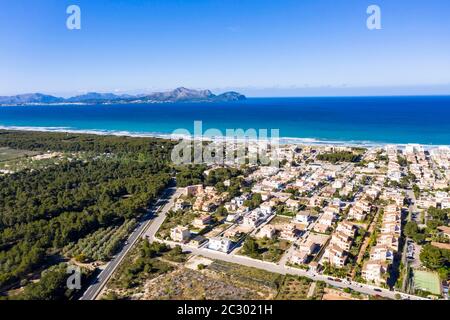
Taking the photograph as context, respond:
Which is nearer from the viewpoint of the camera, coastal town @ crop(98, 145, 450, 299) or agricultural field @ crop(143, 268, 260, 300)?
agricultural field @ crop(143, 268, 260, 300)

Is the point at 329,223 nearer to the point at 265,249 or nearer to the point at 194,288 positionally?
the point at 265,249

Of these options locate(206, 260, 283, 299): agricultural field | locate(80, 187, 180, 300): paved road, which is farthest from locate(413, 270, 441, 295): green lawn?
locate(80, 187, 180, 300): paved road

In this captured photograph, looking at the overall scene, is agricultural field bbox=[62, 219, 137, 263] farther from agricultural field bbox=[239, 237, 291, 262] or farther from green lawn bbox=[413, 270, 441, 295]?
green lawn bbox=[413, 270, 441, 295]

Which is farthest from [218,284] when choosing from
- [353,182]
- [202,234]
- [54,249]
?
[353,182]

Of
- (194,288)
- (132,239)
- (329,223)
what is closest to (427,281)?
(329,223)

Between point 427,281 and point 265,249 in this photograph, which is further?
point 265,249

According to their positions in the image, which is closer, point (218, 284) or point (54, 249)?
point (218, 284)

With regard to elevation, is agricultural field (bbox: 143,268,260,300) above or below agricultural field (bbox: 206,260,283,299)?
below

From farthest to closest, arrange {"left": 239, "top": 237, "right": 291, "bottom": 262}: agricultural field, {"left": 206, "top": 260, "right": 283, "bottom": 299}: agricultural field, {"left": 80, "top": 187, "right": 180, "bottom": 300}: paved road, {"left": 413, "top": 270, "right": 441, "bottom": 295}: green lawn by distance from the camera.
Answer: {"left": 239, "top": 237, "right": 291, "bottom": 262}: agricultural field → {"left": 80, "top": 187, "right": 180, "bottom": 300}: paved road → {"left": 206, "top": 260, "right": 283, "bottom": 299}: agricultural field → {"left": 413, "top": 270, "right": 441, "bottom": 295}: green lawn
